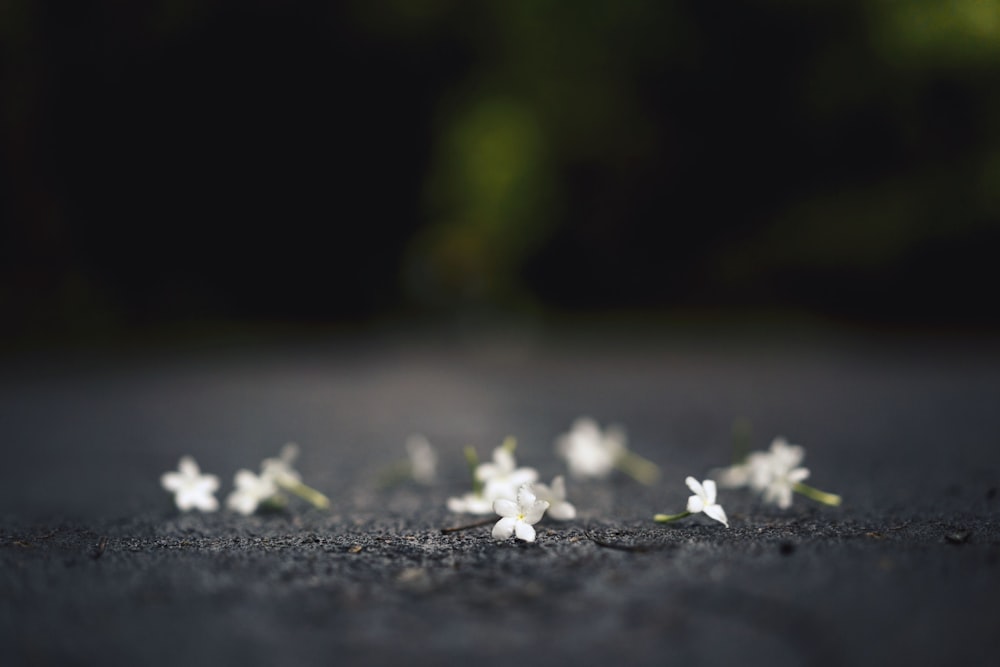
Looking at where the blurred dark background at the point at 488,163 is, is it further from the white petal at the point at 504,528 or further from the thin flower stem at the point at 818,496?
the white petal at the point at 504,528

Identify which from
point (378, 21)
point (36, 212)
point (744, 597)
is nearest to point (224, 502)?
point (744, 597)

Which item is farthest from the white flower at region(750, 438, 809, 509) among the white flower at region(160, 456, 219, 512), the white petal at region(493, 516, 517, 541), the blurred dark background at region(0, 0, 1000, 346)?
the blurred dark background at region(0, 0, 1000, 346)

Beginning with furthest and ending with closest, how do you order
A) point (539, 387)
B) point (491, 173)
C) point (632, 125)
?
point (491, 173)
point (632, 125)
point (539, 387)

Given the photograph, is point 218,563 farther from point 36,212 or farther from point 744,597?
point 36,212

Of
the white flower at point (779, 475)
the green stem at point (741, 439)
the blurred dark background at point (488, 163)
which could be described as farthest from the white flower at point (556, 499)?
the blurred dark background at point (488, 163)

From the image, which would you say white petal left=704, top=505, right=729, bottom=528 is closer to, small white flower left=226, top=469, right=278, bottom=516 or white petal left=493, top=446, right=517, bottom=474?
white petal left=493, top=446, right=517, bottom=474
